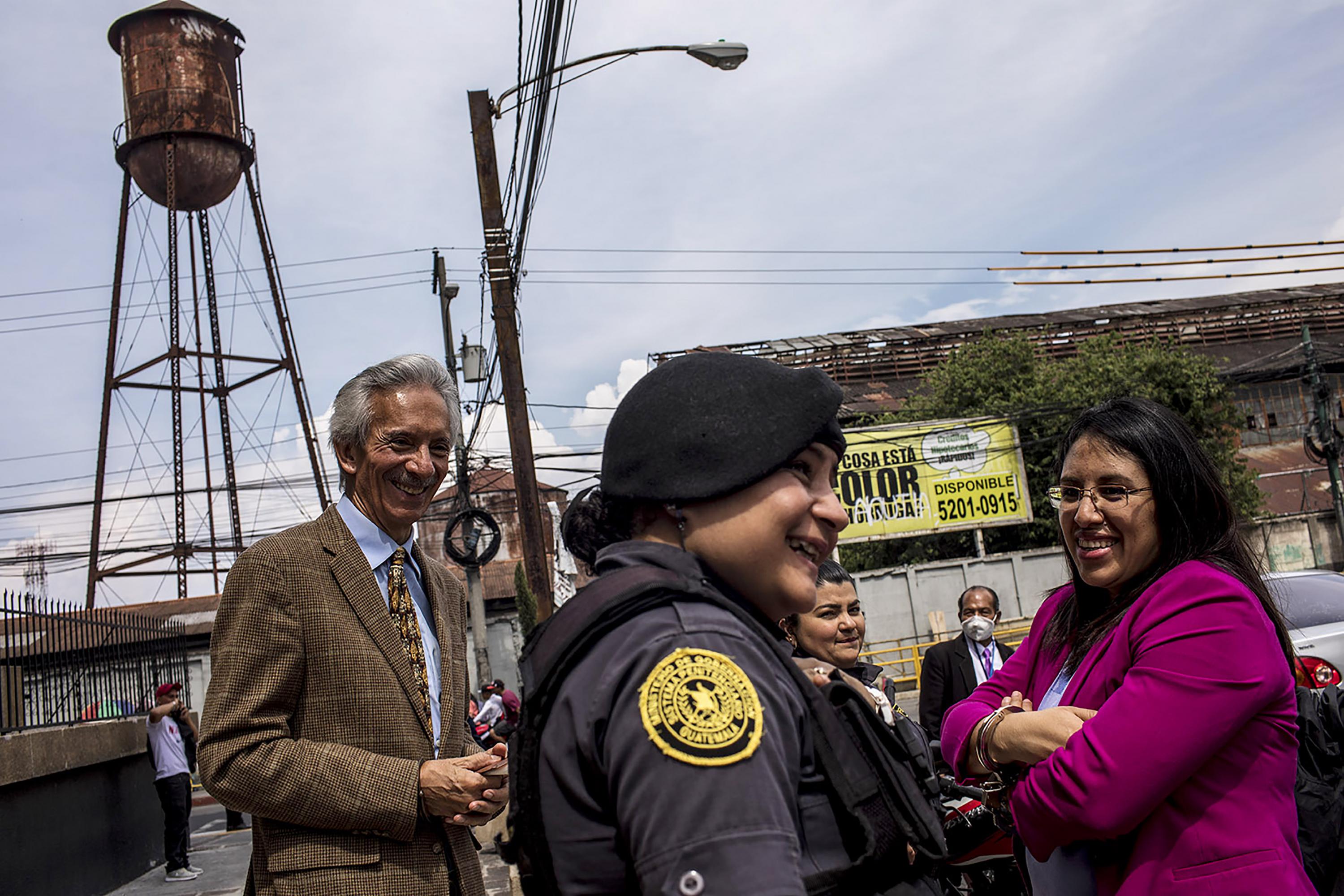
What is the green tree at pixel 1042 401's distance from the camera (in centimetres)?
2555

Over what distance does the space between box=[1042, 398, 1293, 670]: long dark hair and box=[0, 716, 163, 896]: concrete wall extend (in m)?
7.56

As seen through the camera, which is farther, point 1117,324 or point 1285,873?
point 1117,324

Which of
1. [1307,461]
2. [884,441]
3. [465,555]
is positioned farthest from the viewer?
[1307,461]

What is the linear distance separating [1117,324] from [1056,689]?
43413 mm

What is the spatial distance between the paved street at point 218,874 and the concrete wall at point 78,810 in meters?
0.30

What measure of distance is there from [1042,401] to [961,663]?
72.6ft

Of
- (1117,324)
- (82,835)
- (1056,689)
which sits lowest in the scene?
(82,835)

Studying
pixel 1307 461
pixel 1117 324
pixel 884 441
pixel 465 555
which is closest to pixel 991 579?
pixel 884 441

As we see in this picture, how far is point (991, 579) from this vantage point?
24.1 metres

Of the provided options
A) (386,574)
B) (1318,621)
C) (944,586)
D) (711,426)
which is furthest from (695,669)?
(944,586)

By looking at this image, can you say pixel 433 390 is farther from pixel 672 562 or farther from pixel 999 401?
pixel 999 401

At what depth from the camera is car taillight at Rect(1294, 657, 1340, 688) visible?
5.77 m

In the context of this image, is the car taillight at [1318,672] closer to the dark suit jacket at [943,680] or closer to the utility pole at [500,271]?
the dark suit jacket at [943,680]

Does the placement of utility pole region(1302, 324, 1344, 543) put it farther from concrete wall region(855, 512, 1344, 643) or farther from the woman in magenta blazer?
the woman in magenta blazer
